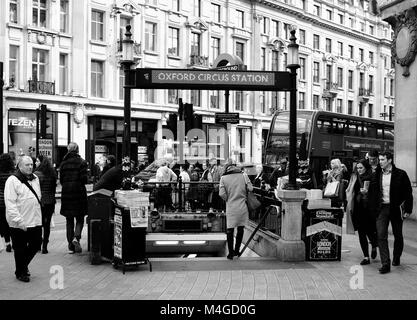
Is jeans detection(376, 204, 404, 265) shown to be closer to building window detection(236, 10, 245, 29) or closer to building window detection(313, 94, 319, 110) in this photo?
building window detection(236, 10, 245, 29)

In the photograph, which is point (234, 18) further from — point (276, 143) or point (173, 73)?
point (173, 73)

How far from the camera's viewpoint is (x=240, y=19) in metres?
48.2

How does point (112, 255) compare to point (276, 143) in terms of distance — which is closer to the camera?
point (112, 255)

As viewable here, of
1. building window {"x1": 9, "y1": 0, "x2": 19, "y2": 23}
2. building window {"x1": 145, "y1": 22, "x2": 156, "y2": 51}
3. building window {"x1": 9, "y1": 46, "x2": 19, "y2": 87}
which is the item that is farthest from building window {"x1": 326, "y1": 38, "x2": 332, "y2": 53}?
building window {"x1": 9, "y1": 46, "x2": 19, "y2": 87}

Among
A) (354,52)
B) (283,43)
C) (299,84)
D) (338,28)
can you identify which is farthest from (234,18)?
(354,52)

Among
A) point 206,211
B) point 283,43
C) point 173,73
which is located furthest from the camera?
point 283,43

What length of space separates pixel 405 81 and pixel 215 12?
3211 cm

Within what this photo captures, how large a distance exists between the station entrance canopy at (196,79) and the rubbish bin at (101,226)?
2053mm

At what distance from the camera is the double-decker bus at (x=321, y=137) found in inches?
994

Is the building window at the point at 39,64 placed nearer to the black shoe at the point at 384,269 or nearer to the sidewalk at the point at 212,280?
the sidewalk at the point at 212,280

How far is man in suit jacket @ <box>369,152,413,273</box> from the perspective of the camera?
8398 mm

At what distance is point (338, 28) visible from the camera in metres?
59.2

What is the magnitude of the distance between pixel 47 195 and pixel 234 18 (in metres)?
39.6

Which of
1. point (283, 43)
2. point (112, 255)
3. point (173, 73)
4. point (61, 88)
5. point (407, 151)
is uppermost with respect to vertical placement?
point (283, 43)
